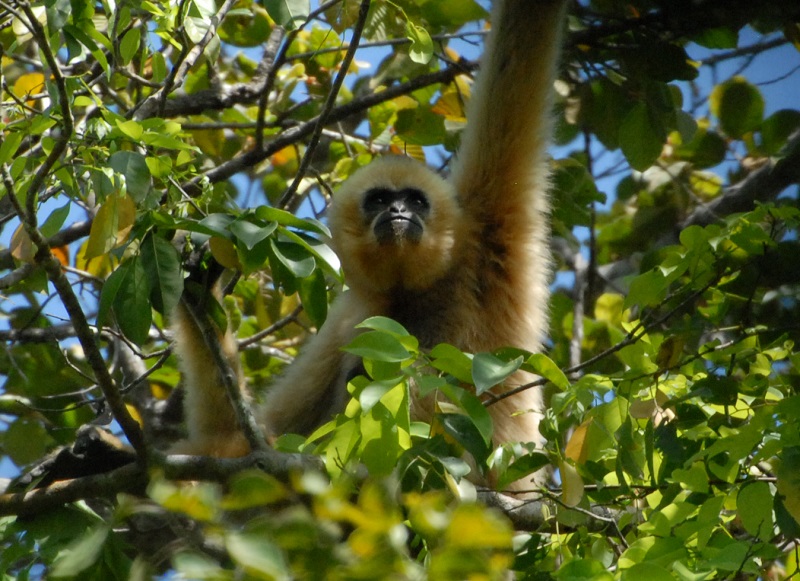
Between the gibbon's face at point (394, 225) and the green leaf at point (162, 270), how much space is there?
212 centimetres

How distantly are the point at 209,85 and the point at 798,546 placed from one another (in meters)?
4.79

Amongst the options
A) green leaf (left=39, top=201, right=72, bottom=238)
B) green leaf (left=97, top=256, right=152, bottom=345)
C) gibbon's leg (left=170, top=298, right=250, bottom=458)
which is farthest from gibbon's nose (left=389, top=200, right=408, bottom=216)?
green leaf (left=39, top=201, right=72, bottom=238)

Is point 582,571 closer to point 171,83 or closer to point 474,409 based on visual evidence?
point 474,409

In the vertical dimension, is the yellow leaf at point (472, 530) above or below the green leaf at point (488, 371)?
below

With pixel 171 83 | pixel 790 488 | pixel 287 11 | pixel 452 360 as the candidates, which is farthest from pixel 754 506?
pixel 171 83

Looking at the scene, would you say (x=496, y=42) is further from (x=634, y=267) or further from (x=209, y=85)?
(x=634, y=267)

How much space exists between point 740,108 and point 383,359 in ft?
15.3

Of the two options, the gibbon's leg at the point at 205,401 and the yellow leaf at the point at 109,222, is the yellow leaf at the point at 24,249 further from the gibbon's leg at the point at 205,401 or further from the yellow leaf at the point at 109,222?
the gibbon's leg at the point at 205,401

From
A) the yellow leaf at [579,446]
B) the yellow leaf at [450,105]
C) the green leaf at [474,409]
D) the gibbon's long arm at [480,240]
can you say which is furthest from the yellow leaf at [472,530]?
the yellow leaf at [450,105]

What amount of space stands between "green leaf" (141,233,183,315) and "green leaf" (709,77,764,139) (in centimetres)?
446

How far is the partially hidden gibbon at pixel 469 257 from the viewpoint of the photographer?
4887 mm

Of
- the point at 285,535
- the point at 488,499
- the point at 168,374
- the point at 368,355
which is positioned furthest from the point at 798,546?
the point at 168,374

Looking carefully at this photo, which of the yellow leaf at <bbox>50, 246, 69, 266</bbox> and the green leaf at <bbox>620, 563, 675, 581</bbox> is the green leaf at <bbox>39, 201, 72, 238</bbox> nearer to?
the green leaf at <bbox>620, 563, 675, 581</bbox>

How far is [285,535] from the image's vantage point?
1.56 metres
